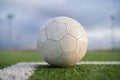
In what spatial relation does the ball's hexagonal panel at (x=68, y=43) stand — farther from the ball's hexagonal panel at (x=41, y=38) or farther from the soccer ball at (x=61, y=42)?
the ball's hexagonal panel at (x=41, y=38)

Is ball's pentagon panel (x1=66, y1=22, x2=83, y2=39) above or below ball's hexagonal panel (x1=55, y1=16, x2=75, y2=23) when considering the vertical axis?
below

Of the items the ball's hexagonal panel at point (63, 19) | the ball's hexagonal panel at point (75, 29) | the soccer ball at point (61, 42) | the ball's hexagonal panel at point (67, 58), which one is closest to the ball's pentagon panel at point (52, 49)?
the soccer ball at point (61, 42)

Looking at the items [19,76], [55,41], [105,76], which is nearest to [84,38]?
[55,41]

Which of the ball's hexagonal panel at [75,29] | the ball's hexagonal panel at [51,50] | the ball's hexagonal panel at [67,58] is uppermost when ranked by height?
the ball's hexagonal panel at [75,29]

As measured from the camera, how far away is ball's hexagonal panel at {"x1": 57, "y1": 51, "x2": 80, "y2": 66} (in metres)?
11.0

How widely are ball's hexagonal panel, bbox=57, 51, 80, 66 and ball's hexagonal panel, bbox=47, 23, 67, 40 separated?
748mm

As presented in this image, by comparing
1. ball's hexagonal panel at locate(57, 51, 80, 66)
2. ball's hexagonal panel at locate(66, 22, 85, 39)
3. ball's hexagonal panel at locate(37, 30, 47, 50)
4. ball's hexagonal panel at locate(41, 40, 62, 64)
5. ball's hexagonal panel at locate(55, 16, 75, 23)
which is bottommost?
ball's hexagonal panel at locate(57, 51, 80, 66)

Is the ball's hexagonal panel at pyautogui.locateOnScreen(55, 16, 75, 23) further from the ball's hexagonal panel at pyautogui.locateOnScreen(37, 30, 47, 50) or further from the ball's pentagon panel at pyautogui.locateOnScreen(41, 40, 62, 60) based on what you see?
the ball's pentagon panel at pyautogui.locateOnScreen(41, 40, 62, 60)

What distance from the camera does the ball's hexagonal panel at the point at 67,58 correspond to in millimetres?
11016

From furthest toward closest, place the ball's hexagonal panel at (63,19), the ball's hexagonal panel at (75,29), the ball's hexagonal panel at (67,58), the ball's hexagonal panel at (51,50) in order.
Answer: the ball's hexagonal panel at (63,19) → the ball's hexagonal panel at (75,29) → the ball's hexagonal panel at (67,58) → the ball's hexagonal panel at (51,50)

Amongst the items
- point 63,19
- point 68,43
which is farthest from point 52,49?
point 63,19

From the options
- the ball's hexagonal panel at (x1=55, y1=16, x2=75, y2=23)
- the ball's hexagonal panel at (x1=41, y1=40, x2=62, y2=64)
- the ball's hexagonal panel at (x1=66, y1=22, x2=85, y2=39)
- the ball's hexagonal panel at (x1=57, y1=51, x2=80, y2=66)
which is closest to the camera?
the ball's hexagonal panel at (x1=41, y1=40, x2=62, y2=64)

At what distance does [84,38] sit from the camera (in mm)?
11617

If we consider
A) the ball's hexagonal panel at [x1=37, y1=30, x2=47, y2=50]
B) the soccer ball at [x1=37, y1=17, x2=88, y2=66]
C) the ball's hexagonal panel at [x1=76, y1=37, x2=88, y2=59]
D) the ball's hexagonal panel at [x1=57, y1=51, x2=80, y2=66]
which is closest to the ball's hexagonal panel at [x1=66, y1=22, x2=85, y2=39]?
the soccer ball at [x1=37, y1=17, x2=88, y2=66]
